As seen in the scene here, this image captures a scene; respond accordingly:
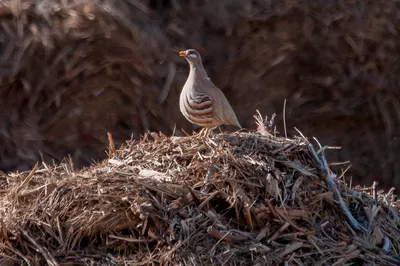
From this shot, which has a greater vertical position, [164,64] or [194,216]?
[194,216]

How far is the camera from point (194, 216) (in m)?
4.93

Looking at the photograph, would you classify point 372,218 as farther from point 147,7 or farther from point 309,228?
point 147,7

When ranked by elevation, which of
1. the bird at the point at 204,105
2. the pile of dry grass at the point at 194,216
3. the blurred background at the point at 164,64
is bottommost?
the blurred background at the point at 164,64

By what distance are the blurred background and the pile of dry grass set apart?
110 inches

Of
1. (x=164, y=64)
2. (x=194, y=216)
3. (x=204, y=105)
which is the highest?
(x=194, y=216)

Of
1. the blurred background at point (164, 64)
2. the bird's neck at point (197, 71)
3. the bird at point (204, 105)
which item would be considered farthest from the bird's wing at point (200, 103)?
the blurred background at point (164, 64)

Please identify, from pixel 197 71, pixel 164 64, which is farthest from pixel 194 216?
pixel 164 64

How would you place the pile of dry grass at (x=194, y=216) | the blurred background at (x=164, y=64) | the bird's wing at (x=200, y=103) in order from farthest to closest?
the blurred background at (x=164, y=64) < the bird's wing at (x=200, y=103) < the pile of dry grass at (x=194, y=216)

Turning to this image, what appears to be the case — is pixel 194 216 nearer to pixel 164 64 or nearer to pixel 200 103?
pixel 200 103

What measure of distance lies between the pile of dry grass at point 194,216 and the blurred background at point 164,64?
110 inches

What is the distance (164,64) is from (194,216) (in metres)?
3.35

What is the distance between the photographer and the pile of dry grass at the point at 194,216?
484 cm

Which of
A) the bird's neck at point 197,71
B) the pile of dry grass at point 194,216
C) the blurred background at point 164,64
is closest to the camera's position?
the pile of dry grass at point 194,216

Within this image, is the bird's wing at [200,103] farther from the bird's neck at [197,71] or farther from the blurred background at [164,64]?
the blurred background at [164,64]
